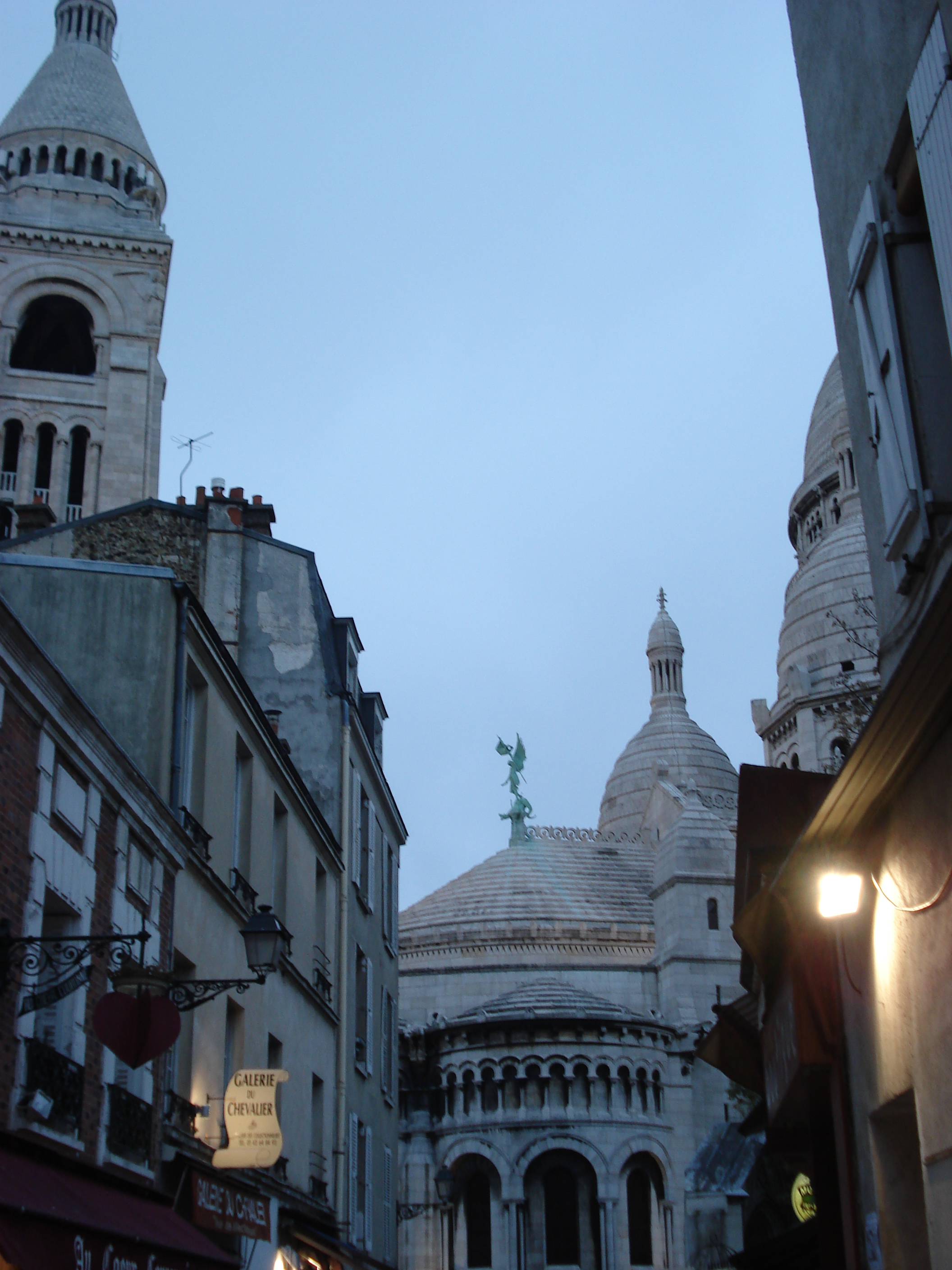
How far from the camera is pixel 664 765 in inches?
3066

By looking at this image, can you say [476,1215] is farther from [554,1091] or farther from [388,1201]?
[388,1201]

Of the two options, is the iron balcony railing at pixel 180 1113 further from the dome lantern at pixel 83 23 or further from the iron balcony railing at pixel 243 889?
the dome lantern at pixel 83 23

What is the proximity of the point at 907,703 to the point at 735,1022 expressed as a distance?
7.30 meters

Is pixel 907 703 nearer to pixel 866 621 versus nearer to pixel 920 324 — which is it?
pixel 920 324

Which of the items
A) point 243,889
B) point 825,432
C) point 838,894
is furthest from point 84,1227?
point 825,432

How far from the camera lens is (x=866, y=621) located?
56781 millimetres

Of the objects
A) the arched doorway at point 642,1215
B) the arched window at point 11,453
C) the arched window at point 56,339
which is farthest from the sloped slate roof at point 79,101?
the arched doorway at point 642,1215

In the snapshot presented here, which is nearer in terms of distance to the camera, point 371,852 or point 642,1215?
point 371,852

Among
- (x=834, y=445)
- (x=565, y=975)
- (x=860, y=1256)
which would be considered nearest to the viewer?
(x=860, y=1256)

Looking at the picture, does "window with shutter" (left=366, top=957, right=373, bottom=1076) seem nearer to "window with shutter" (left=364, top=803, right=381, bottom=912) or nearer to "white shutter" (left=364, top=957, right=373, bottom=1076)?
"white shutter" (left=364, top=957, right=373, bottom=1076)

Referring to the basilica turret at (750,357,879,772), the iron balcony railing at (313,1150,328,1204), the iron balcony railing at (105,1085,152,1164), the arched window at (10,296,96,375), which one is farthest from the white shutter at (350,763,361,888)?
the arched window at (10,296,96,375)

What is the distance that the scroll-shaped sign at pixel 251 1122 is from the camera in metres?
14.5

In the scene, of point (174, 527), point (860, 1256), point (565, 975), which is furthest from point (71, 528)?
point (565, 975)

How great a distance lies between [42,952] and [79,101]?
63.0 m
